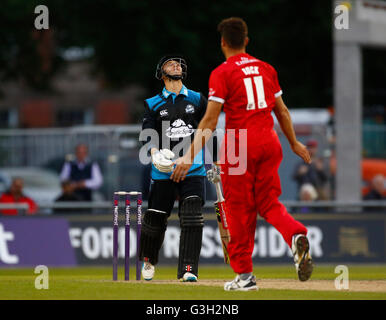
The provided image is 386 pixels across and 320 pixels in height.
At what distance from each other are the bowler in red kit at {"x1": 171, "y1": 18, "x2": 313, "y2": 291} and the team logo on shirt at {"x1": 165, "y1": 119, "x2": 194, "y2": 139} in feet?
5.21

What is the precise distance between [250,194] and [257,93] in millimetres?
888

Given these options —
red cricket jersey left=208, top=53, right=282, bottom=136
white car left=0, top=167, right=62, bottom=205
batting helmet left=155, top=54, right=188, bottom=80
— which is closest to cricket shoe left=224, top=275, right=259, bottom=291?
red cricket jersey left=208, top=53, right=282, bottom=136

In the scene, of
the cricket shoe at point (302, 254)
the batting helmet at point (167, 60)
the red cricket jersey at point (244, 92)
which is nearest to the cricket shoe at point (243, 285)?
the cricket shoe at point (302, 254)

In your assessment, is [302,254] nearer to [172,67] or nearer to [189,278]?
[189,278]

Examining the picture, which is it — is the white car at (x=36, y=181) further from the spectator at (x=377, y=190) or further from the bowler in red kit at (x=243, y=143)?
the bowler in red kit at (x=243, y=143)

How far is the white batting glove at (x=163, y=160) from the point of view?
10.7m

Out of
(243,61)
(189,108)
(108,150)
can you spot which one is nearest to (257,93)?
(243,61)

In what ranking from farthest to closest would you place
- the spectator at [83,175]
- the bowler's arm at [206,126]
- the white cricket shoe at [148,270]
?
1. the spectator at [83,175]
2. the white cricket shoe at [148,270]
3. the bowler's arm at [206,126]

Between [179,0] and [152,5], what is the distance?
89 cm

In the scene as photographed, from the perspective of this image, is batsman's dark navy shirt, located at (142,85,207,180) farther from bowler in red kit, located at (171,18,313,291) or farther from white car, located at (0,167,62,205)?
white car, located at (0,167,62,205)

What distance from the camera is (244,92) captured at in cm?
934

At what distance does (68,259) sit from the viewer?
61.3 feet

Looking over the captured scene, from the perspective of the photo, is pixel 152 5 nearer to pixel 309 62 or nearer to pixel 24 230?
pixel 309 62
